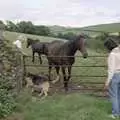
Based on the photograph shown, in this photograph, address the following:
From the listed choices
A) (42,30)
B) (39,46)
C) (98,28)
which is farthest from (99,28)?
(39,46)

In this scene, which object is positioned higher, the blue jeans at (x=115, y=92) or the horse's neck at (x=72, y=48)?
the horse's neck at (x=72, y=48)

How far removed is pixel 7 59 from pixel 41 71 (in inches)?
126

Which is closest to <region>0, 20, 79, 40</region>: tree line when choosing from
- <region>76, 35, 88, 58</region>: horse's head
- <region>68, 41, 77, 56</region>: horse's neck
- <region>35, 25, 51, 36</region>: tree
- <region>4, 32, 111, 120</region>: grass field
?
<region>35, 25, 51, 36</region>: tree

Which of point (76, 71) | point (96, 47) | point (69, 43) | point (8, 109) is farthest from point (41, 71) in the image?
point (8, 109)

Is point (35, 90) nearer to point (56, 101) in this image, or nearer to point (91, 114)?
point (56, 101)

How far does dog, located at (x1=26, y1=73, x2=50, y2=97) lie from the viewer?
1230 cm

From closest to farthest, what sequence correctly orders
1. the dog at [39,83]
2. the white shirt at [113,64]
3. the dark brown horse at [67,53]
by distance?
the white shirt at [113,64] → the dog at [39,83] → the dark brown horse at [67,53]

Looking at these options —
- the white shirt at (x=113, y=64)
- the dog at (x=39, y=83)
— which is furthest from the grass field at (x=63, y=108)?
the white shirt at (x=113, y=64)

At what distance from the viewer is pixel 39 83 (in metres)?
12.5

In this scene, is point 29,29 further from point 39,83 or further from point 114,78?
point 114,78

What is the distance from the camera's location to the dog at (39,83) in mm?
12305

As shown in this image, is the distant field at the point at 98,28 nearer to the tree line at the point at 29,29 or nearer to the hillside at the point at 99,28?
the hillside at the point at 99,28

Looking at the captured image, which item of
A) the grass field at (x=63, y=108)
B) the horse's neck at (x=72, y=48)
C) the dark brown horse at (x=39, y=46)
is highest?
the horse's neck at (x=72, y=48)

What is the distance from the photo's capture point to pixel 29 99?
36.0 feet
